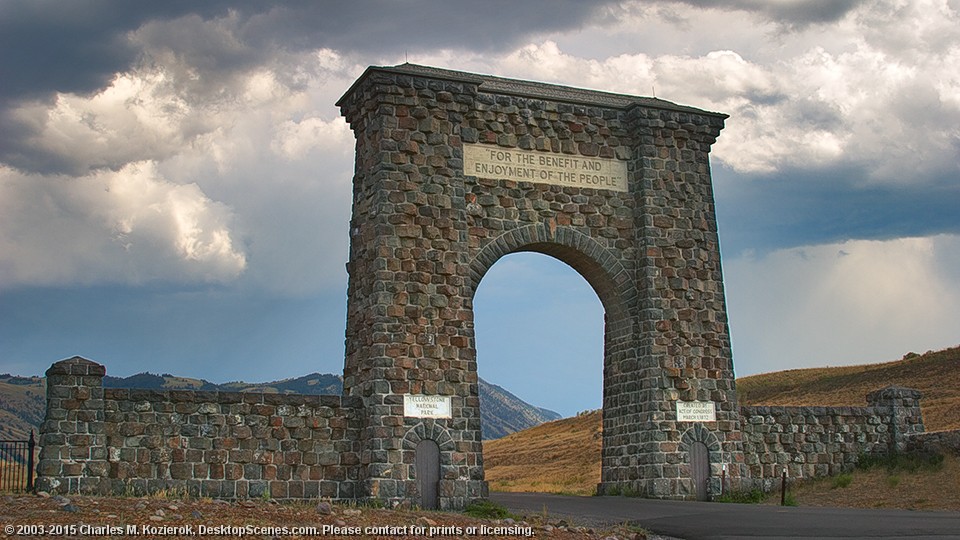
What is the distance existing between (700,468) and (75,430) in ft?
42.3

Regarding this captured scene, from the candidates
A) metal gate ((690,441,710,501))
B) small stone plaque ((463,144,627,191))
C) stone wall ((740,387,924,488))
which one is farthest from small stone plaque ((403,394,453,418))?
stone wall ((740,387,924,488))

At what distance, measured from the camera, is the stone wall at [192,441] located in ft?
64.1

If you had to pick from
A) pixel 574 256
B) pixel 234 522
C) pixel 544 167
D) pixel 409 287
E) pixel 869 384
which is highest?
pixel 544 167

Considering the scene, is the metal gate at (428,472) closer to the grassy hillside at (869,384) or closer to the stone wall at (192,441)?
the stone wall at (192,441)

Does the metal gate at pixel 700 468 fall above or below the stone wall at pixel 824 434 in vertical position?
below

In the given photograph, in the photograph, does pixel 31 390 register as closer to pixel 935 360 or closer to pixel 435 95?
pixel 935 360

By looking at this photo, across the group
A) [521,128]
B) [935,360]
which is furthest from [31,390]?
[521,128]

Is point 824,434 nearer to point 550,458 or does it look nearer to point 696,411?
point 696,411

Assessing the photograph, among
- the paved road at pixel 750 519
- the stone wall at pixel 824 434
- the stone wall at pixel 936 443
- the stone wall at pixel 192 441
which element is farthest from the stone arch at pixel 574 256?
the stone wall at pixel 936 443

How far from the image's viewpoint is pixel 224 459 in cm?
2064

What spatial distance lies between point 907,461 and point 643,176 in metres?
9.40

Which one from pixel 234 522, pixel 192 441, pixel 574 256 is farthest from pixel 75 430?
pixel 574 256

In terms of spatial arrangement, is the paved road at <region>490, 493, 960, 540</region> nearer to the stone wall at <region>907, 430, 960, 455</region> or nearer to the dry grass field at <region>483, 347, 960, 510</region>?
the dry grass field at <region>483, 347, 960, 510</region>

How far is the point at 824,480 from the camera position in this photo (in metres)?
26.4
